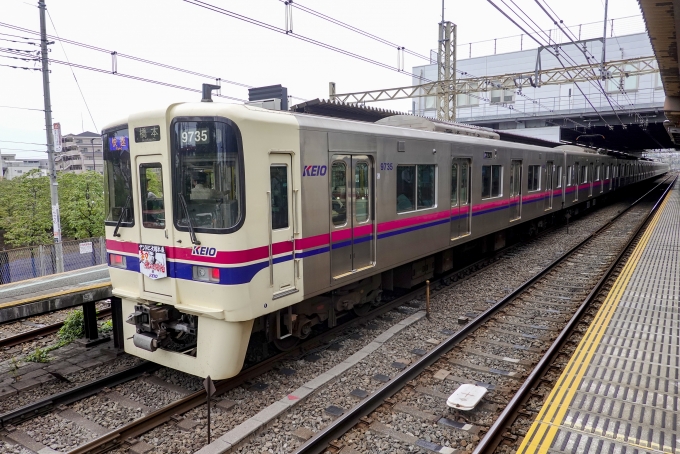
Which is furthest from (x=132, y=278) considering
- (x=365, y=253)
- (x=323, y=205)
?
(x=365, y=253)

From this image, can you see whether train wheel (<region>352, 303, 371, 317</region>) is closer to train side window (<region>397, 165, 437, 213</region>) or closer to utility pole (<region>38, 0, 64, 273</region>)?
train side window (<region>397, 165, 437, 213</region>)

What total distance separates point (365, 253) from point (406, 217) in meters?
1.25

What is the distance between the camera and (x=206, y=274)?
517 centimetres

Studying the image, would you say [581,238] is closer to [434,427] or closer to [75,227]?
[434,427]

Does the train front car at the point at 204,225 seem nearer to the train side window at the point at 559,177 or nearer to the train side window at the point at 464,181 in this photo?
the train side window at the point at 464,181

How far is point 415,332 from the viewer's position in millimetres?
7316

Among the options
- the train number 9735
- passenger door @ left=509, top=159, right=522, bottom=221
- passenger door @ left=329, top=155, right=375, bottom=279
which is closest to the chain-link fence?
the train number 9735

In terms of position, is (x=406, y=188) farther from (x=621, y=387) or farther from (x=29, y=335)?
(x=29, y=335)

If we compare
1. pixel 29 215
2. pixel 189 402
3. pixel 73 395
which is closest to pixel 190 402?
pixel 189 402

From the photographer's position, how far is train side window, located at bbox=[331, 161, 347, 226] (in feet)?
20.8

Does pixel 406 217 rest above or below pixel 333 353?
above

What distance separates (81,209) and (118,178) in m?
14.6

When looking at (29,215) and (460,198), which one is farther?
(29,215)

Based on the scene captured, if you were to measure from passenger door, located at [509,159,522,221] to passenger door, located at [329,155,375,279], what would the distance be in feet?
22.2
